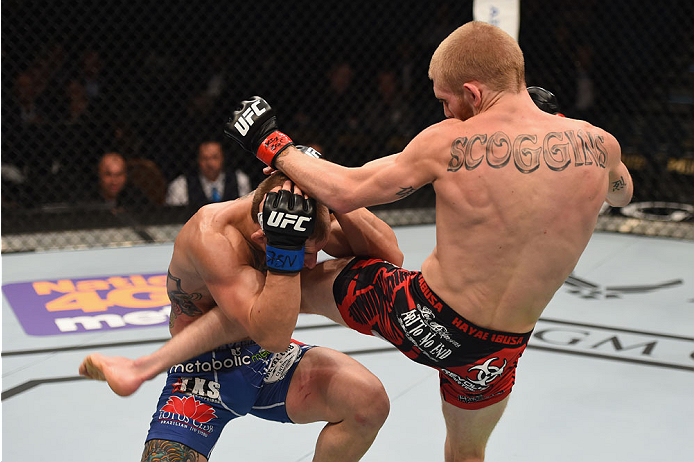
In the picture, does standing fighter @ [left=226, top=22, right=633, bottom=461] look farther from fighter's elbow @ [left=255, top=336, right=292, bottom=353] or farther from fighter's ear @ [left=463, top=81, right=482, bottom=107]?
fighter's elbow @ [left=255, top=336, right=292, bottom=353]

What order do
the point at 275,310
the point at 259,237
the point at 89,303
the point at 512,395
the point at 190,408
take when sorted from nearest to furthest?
the point at 275,310 < the point at 259,237 < the point at 190,408 < the point at 512,395 < the point at 89,303

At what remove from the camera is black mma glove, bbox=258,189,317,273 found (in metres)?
1.78

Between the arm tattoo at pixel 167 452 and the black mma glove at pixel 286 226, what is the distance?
521 millimetres

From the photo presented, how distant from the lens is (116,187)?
17.6ft

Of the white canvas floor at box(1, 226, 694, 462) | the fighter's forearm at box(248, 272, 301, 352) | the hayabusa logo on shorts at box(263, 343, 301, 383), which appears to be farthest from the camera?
the white canvas floor at box(1, 226, 694, 462)

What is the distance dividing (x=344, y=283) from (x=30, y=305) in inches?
103

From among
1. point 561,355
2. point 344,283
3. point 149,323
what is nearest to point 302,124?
point 149,323

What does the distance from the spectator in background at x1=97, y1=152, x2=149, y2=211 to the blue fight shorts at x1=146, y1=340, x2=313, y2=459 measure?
11.1ft

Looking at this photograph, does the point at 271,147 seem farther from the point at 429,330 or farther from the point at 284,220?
the point at 429,330

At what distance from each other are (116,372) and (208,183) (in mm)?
3542

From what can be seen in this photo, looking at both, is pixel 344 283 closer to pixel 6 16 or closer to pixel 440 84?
pixel 440 84

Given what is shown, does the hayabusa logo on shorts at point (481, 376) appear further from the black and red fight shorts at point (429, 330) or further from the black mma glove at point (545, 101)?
the black mma glove at point (545, 101)

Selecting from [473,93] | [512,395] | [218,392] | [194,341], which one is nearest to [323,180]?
[473,93]

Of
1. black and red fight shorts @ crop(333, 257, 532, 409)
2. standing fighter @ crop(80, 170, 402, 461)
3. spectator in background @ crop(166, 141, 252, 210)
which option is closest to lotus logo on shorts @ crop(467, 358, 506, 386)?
black and red fight shorts @ crop(333, 257, 532, 409)
